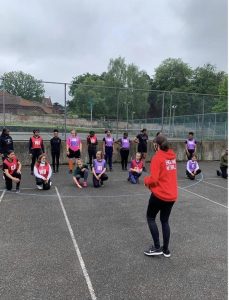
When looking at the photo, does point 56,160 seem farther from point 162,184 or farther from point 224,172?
point 162,184

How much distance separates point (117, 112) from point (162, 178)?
11.9 metres

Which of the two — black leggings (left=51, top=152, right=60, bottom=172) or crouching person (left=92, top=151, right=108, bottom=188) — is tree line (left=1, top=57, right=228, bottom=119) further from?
crouching person (left=92, top=151, right=108, bottom=188)

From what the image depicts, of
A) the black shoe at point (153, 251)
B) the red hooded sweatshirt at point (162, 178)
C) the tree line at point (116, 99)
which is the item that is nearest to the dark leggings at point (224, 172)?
the tree line at point (116, 99)

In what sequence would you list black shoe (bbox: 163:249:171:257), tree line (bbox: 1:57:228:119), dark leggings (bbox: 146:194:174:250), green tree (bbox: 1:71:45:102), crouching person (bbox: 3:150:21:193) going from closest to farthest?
dark leggings (bbox: 146:194:174:250) → black shoe (bbox: 163:249:171:257) → crouching person (bbox: 3:150:21:193) → green tree (bbox: 1:71:45:102) → tree line (bbox: 1:57:228:119)

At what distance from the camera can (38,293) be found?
3.97 meters

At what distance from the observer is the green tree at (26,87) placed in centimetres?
1446

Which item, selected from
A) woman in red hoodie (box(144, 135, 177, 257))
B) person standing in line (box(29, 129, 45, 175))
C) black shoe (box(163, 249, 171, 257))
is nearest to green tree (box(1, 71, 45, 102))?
person standing in line (box(29, 129, 45, 175))

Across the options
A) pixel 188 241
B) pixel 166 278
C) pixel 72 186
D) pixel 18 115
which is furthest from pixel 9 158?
pixel 166 278

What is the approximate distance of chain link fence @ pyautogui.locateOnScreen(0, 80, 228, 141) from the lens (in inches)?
575

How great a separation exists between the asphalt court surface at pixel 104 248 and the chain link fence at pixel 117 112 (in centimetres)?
587

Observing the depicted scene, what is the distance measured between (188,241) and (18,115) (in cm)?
1066

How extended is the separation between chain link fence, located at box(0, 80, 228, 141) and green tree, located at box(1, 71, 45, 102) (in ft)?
0.64

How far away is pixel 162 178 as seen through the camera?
4.93m

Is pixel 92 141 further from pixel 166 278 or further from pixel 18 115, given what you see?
pixel 166 278
